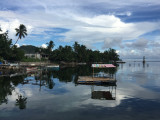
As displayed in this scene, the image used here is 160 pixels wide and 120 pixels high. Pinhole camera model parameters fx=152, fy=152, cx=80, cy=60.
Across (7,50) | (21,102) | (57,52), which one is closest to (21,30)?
(7,50)

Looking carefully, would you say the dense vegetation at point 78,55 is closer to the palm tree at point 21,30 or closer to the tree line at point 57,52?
the tree line at point 57,52

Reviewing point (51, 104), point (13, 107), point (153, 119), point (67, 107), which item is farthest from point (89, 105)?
point (13, 107)

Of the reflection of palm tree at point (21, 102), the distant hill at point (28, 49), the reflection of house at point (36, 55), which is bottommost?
the reflection of palm tree at point (21, 102)

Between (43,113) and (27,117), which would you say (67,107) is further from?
(27,117)

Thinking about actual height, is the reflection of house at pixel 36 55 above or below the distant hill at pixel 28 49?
below

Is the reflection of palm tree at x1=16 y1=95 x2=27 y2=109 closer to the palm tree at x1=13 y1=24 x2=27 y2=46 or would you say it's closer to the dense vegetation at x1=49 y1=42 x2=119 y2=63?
the palm tree at x1=13 y1=24 x2=27 y2=46

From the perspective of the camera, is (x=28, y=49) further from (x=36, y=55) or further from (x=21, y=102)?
(x=21, y=102)

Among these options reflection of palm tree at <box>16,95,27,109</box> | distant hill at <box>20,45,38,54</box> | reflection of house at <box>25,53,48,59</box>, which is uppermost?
distant hill at <box>20,45,38,54</box>

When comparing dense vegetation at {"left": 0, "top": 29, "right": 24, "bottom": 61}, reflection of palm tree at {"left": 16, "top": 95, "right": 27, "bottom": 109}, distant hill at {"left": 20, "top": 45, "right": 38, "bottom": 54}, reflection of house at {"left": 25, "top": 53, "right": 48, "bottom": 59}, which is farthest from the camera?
distant hill at {"left": 20, "top": 45, "right": 38, "bottom": 54}

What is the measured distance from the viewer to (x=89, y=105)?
63.9 ft

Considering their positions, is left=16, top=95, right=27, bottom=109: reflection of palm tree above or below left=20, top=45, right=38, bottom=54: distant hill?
below

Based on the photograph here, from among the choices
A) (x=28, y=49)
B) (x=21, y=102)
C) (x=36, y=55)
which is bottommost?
(x=21, y=102)

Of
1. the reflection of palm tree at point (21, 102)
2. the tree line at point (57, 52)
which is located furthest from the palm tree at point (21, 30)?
the reflection of palm tree at point (21, 102)

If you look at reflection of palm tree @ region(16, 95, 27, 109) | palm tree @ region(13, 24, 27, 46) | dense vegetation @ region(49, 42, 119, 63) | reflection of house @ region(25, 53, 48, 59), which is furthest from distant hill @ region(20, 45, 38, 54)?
reflection of palm tree @ region(16, 95, 27, 109)
